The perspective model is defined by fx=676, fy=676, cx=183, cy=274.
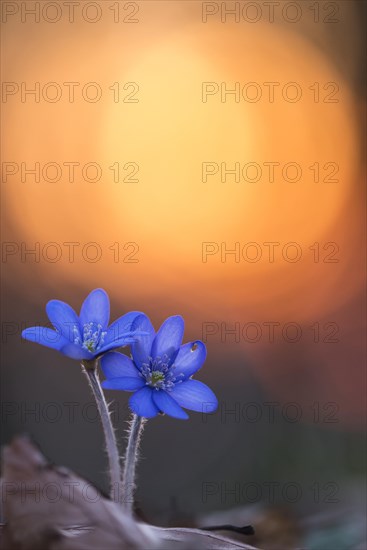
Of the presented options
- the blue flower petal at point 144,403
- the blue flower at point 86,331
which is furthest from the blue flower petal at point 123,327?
the blue flower petal at point 144,403

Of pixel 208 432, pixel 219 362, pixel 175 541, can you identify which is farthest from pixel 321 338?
pixel 175 541

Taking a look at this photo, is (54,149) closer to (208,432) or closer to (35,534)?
(208,432)

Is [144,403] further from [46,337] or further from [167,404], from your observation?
[46,337]

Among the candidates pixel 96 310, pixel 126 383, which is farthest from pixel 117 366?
pixel 96 310

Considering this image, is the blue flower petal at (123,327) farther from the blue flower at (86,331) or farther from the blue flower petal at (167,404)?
the blue flower petal at (167,404)

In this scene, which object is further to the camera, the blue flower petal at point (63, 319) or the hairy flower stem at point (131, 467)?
the blue flower petal at point (63, 319)

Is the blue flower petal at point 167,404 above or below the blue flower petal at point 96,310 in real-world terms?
below

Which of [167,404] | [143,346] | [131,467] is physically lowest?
[131,467]

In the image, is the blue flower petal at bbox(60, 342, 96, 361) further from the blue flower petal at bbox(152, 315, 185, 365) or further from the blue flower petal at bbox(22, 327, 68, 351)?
the blue flower petal at bbox(152, 315, 185, 365)
